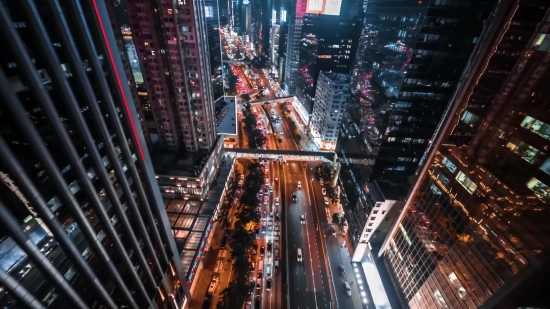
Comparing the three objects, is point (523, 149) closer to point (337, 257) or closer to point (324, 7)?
point (337, 257)

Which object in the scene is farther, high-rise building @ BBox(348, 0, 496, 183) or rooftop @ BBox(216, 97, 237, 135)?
rooftop @ BBox(216, 97, 237, 135)

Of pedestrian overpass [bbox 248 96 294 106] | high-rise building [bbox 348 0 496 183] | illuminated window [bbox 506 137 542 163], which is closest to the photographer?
illuminated window [bbox 506 137 542 163]

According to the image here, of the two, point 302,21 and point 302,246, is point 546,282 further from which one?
point 302,21

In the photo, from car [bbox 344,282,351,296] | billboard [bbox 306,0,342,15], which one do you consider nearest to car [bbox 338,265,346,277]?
car [bbox 344,282,351,296]

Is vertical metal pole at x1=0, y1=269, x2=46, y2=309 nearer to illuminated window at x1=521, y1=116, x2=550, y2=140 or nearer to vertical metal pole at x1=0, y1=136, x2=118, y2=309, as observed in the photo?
vertical metal pole at x1=0, y1=136, x2=118, y2=309

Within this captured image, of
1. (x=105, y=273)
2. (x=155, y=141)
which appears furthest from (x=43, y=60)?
(x=155, y=141)

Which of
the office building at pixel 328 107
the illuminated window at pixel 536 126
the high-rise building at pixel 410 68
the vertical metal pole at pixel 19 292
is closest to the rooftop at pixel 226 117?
Answer: the office building at pixel 328 107
